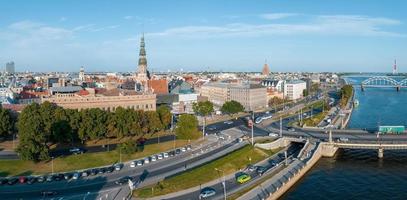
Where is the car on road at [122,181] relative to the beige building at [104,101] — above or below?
below

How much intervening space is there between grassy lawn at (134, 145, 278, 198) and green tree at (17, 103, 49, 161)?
60.0ft

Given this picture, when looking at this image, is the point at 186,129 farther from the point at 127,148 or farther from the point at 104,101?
the point at 104,101

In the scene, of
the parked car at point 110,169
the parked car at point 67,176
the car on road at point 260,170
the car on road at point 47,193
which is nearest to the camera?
the car on road at point 47,193

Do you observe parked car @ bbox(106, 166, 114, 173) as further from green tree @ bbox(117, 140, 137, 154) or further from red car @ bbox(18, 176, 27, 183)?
red car @ bbox(18, 176, 27, 183)

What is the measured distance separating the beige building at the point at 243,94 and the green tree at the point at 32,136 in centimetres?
7451

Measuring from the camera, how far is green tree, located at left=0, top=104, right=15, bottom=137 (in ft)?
239

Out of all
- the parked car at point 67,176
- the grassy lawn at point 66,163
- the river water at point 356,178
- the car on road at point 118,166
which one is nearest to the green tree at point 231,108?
the river water at point 356,178

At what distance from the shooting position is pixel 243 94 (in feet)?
440

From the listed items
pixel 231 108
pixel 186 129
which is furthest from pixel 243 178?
pixel 231 108

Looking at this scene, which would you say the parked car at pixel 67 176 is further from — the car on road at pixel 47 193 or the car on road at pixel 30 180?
the car on road at pixel 47 193

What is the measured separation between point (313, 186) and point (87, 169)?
3035 centimetres

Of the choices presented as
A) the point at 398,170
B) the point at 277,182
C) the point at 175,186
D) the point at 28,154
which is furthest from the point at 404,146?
the point at 28,154

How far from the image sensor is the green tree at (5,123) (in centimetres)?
7279

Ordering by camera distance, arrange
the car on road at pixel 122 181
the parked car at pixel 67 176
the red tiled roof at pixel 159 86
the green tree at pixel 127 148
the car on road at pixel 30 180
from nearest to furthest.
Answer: the car on road at pixel 122 181, the car on road at pixel 30 180, the parked car at pixel 67 176, the green tree at pixel 127 148, the red tiled roof at pixel 159 86
